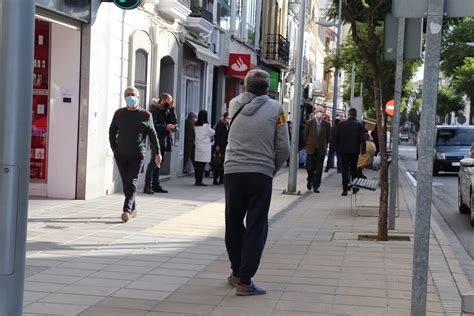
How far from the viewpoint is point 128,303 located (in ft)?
19.5

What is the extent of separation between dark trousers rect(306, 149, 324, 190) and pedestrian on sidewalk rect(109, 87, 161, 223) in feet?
23.5

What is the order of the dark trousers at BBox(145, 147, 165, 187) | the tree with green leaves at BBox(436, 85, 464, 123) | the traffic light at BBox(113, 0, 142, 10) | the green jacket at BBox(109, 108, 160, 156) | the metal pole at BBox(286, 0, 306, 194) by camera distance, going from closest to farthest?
1. the green jacket at BBox(109, 108, 160, 156)
2. the traffic light at BBox(113, 0, 142, 10)
3. the dark trousers at BBox(145, 147, 165, 187)
4. the metal pole at BBox(286, 0, 306, 194)
5. the tree with green leaves at BBox(436, 85, 464, 123)

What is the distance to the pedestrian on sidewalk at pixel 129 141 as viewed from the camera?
10.2m

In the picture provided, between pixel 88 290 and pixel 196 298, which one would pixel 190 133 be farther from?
pixel 196 298

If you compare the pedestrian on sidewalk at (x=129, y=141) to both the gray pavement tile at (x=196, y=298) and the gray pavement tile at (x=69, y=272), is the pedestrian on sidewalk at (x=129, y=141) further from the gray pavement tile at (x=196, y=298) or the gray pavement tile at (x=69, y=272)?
the gray pavement tile at (x=196, y=298)

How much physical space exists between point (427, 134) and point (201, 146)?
486 inches

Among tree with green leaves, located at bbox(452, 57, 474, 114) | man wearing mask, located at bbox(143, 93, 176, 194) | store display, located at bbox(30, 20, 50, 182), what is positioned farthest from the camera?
tree with green leaves, located at bbox(452, 57, 474, 114)

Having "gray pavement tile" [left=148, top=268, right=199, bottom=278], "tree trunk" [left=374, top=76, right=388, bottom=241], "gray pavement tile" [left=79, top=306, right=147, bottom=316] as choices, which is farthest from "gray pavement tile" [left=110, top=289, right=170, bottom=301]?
"tree trunk" [left=374, top=76, right=388, bottom=241]

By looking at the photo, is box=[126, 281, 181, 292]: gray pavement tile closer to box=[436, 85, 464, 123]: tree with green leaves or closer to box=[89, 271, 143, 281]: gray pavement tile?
box=[89, 271, 143, 281]: gray pavement tile

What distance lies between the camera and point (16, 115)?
3.96 meters

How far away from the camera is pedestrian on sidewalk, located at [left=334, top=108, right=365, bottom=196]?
1647 centimetres

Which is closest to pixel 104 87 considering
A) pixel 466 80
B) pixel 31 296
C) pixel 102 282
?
pixel 102 282

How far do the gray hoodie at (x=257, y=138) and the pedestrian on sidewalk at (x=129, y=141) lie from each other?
3.96 m

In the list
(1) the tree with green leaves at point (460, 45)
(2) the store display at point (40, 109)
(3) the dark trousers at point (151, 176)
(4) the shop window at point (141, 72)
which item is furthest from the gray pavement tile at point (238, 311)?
(1) the tree with green leaves at point (460, 45)
